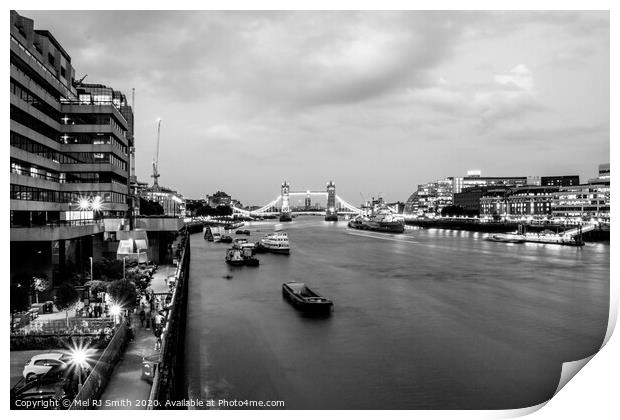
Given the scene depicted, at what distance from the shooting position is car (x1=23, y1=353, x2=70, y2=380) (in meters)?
5.17

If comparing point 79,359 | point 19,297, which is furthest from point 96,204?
point 79,359

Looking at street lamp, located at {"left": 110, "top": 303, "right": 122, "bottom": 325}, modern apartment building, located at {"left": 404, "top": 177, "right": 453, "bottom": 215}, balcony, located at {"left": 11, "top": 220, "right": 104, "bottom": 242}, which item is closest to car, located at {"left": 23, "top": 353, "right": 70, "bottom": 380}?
street lamp, located at {"left": 110, "top": 303, "right": 122, "bottom": 325}

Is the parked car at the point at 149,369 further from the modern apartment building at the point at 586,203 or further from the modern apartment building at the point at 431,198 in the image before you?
the modern apartment building at the point at 431,198

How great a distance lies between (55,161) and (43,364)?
343 inches

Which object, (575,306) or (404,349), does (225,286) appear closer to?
(404,349)

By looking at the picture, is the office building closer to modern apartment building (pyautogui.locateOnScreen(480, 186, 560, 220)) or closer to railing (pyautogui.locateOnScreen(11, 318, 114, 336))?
modern apartment building (pyautogui.locateOnScreen(480, 186, 560, 220))

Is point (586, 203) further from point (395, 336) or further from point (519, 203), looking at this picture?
point (395, 336)

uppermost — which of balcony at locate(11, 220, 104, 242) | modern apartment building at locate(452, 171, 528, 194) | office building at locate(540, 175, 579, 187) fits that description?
modern apartment building at locate(452, 171, 528, 194)

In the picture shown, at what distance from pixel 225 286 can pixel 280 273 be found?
3.23 metres

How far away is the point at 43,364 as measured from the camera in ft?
17.4

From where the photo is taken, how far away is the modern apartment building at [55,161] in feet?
29.1

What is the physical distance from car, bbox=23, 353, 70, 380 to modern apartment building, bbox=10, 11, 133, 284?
344 centimetres

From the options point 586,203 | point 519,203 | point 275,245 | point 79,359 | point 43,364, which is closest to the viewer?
point 43,364

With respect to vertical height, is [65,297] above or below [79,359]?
above
